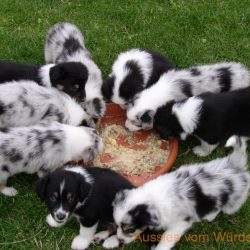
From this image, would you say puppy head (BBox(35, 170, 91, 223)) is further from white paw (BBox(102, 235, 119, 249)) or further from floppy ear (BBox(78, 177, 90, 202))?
white paw (BBox(102, 235, 119, 249))

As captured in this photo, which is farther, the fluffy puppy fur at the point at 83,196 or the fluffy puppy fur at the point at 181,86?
the fluffy puppy fur at the point at 181,86

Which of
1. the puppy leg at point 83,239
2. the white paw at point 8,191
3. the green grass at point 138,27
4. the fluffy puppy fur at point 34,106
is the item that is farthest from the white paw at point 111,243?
the green grass at point 138,27

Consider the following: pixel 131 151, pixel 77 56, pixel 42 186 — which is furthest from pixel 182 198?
pixel 77 56

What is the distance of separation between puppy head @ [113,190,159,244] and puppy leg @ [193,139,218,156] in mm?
1697

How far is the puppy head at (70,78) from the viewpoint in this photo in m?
6.48

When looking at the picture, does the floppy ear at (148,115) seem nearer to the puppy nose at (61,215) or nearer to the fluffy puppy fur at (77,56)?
the fluffy puppy fur at (77,56)

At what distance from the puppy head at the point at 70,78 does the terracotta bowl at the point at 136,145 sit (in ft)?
1.84

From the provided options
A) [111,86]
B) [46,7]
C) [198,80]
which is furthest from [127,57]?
[46,7]

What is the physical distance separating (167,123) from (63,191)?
1.88 m

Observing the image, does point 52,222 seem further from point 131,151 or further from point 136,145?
point 136,145

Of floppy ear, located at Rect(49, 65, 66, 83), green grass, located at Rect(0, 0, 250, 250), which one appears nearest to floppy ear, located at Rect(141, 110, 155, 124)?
floppy ear, located at Rect(49, 65, 66, 83)

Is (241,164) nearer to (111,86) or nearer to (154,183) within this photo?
(154,183)

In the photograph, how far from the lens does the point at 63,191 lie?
5.02m

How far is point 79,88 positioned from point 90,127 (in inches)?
23.0
